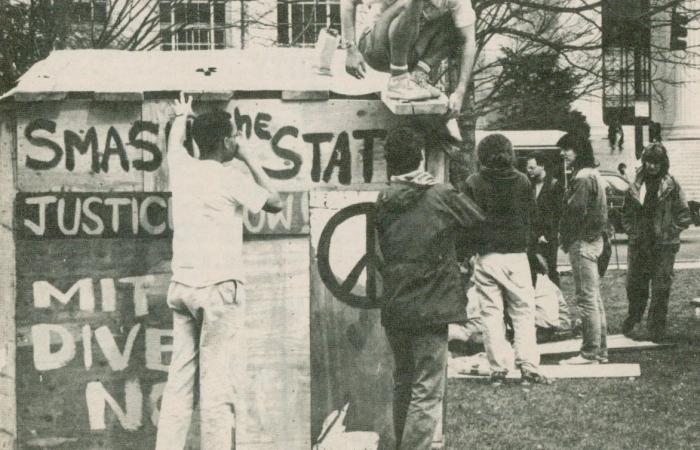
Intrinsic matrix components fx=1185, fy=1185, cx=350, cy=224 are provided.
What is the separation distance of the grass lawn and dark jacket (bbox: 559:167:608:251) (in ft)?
4.22

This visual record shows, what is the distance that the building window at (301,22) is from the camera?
677 inches

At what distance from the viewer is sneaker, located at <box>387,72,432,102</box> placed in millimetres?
6832

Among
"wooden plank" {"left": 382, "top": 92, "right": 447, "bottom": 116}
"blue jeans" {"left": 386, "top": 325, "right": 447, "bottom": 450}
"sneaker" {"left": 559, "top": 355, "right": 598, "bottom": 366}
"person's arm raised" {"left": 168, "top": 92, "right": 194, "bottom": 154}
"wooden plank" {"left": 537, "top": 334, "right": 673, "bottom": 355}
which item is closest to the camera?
"blue jeans" {"left": 386, "top": 325, "right": 447, "bottom": 450}

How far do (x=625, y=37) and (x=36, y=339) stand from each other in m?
12.2

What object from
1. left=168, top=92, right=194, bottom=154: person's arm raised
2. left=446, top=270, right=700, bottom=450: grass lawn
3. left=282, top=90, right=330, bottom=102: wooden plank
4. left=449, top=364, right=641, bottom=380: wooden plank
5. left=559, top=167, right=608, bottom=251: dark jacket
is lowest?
left=446, top=270, right=700, bottom=450: grass lawn

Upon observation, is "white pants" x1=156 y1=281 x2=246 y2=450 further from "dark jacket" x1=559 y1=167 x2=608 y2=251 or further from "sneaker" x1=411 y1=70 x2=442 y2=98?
"dark jacket" x1=559 y1=167 x2=608 y2=251

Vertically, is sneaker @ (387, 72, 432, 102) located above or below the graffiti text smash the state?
above

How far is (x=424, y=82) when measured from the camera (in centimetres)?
696

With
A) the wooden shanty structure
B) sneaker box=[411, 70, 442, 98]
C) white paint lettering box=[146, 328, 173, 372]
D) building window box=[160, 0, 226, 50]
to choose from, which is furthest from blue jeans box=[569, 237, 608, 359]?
building window box=[160, 0, 226, 50]

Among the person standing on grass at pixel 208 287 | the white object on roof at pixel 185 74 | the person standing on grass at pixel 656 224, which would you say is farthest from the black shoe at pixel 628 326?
the person standing on grass at pixel 208 287

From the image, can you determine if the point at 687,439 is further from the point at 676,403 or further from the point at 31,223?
the point at 31,223

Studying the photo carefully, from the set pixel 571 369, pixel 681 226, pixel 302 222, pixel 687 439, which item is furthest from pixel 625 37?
pixel 302 222

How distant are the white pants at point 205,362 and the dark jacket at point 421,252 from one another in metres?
0.86

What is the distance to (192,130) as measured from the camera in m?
6.39
